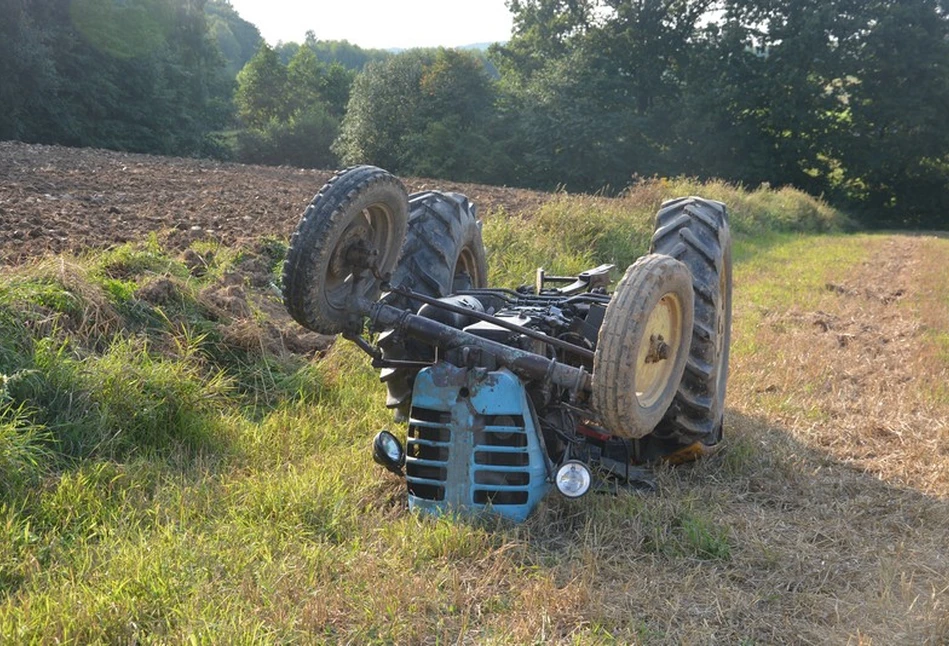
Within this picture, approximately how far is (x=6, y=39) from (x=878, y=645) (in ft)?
115

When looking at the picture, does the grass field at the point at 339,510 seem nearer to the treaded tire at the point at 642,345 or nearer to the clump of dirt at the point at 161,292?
the clump of dirt at the point at 161,292

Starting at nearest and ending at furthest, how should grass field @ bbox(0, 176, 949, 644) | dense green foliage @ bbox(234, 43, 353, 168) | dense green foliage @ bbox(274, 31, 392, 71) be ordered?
grass field @ bbox(0, 176, 949, 644) < dense green foliage @ bbox(234, 43, 353, 168) < dense green foliage @ bbox(274, 31, 392, 71)

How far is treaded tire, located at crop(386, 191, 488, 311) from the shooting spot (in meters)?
4.72

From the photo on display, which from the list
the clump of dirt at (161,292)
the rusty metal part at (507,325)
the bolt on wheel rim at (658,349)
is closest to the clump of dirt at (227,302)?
the clump of dirt at (161,292)

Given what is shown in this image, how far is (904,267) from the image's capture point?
15586 millimetres

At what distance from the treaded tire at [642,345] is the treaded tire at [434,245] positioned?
137cm

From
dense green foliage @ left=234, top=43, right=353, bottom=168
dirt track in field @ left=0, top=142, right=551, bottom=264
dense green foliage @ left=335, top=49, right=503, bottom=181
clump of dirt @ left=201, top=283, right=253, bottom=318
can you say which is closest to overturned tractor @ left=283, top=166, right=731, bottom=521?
clump of dirt @ left=201, top=283, right=253, bottom=318

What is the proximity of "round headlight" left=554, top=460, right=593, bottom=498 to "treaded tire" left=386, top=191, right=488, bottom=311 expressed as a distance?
139 cm

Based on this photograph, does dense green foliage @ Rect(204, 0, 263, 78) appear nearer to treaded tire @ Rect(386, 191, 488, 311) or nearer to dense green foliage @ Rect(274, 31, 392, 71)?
dense green foliage @ Rect(274, 31, 392, 71)

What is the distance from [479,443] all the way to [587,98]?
4140 cm

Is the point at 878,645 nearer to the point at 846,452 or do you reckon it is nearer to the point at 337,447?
the point at 846,452

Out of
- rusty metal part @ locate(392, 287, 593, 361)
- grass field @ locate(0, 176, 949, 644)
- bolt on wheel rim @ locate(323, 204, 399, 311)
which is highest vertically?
bolt on wheel rim @ locate(323, 204, 399, 311)

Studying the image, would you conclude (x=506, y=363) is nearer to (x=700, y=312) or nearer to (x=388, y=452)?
(x=388, y=452)

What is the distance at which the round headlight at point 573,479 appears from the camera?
346 centimetres
